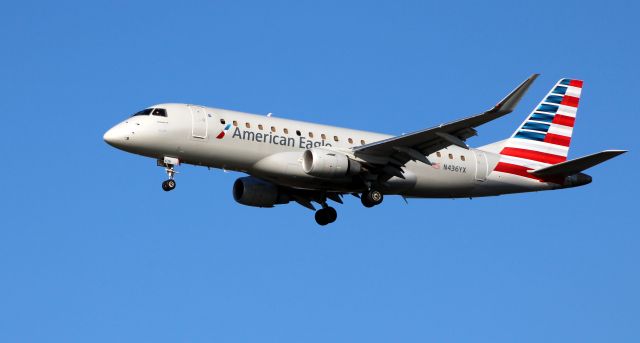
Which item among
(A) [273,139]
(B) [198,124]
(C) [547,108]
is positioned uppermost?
(C) [547,108]

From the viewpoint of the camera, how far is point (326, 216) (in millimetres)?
54469

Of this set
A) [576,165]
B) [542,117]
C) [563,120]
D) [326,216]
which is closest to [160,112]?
[326,216]

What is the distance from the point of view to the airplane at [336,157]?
159 feet

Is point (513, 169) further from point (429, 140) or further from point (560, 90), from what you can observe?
point (429, 140)

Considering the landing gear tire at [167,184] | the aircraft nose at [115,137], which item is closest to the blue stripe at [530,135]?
the landing gear tire at [167,184]

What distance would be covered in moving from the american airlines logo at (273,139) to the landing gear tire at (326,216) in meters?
4.77

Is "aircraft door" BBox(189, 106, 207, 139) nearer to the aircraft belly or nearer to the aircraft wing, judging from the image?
the aircraft wing

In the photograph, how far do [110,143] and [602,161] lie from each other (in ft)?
64.4

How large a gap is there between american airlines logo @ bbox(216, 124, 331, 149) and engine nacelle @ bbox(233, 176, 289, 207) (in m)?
3.96

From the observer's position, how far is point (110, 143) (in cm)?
4850

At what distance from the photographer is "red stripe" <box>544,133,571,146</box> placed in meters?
55.9

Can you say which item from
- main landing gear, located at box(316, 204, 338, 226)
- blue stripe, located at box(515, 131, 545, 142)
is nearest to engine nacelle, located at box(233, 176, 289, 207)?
main landing gear, located at box(316, 204, 338, 226)

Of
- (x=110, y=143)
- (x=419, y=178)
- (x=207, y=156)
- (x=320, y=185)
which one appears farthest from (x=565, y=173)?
(x=110, y=143)

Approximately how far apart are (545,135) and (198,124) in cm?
1671
